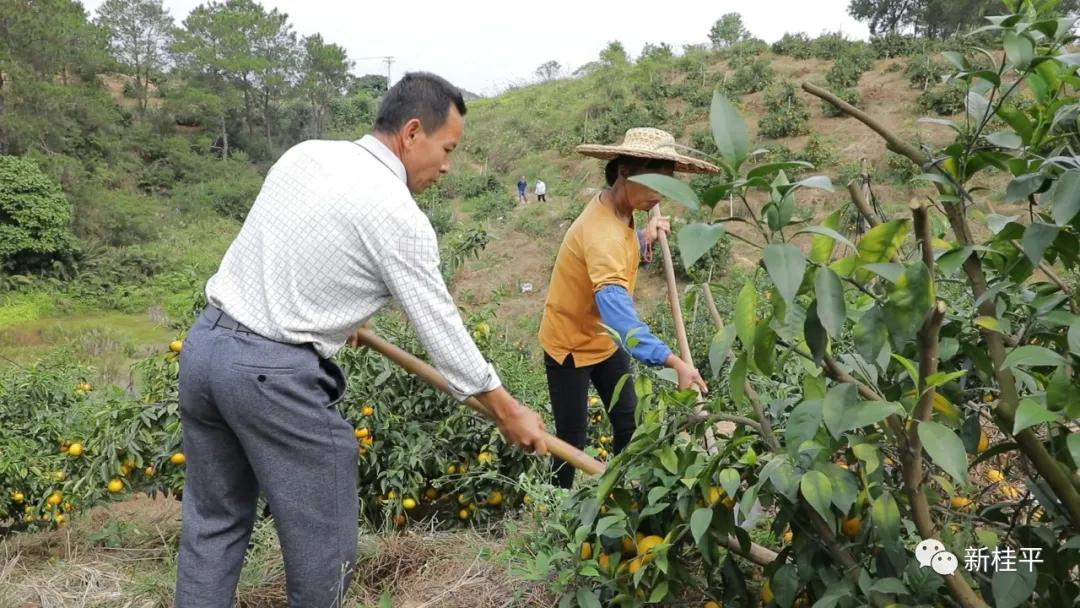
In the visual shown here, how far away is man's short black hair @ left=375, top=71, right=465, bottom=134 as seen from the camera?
2174 mm

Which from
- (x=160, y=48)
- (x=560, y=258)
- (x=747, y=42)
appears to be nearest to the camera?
(x=560, y=258)

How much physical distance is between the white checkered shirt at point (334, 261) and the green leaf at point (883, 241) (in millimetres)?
1042

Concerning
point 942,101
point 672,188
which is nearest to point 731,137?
point 672,188

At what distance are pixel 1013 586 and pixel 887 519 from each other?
218 mm

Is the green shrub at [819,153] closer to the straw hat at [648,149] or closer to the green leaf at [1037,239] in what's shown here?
the straw hat at [648,149]

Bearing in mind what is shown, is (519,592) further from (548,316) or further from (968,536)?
(548,316)

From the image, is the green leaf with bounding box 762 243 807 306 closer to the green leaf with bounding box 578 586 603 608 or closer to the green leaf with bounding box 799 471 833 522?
the green leaf with bounding box 799 471 833 522

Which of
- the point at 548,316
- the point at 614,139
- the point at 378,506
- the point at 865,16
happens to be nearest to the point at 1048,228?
the point at 548,316

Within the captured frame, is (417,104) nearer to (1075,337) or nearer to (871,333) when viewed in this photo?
(871,333)

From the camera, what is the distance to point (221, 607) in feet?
7.06

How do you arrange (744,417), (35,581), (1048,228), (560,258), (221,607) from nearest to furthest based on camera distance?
1. (1048,228)
2. (744,417)
3. (221,607)
4. (35,581)
5. (560,258)

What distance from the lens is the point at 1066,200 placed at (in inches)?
43.8

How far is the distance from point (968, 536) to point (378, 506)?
2.34 metres

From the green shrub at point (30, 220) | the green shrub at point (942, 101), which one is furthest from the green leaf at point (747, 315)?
the green shrub at point (30, 220)
